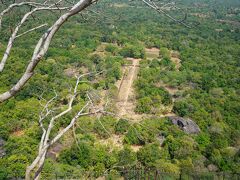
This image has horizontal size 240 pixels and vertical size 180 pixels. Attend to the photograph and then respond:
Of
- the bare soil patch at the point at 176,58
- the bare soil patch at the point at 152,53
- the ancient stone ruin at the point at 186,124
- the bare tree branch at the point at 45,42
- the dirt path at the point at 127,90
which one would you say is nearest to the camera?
the bare tree branch at the point at 45,42

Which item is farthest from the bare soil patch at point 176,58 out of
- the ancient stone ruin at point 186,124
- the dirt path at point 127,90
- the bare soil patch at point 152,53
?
the ancient stone ruin at point 186,124

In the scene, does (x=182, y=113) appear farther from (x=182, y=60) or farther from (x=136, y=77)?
(x=182, y=60)

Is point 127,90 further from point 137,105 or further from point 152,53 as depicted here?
point 152,53

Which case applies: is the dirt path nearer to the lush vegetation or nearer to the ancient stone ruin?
the lush vegetation

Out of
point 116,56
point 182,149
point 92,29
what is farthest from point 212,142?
point 92,29

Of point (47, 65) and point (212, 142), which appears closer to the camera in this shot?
point (212, 142)

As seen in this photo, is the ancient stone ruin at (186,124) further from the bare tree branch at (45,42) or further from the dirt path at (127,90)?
the bare tree branch at (45,42)
